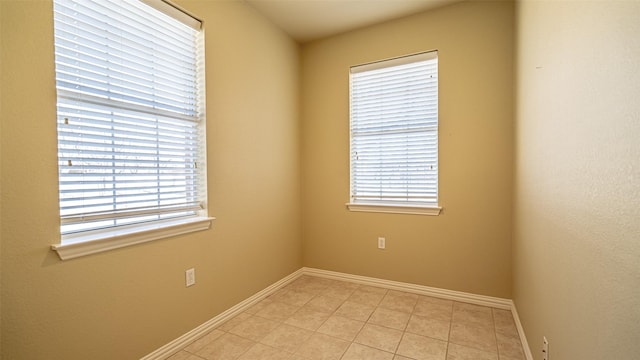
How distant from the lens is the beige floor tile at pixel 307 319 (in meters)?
2.26

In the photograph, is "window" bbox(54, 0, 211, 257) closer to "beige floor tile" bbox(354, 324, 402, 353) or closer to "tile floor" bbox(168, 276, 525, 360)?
"tile floor" bbox(168, 276, 525, 360)

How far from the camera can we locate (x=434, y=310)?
249 cm

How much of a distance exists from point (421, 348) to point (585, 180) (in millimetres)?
1495

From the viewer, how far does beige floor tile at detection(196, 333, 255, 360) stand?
73.6 inches

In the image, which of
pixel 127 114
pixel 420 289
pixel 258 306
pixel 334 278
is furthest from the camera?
pixel 334 278

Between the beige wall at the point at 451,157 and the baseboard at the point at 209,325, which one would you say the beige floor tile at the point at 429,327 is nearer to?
the beige wall at the point at 451,157

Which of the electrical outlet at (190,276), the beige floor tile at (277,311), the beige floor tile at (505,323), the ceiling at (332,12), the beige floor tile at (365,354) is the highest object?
the ceiling at (332,12)

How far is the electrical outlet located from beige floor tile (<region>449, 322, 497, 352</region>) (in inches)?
74.0

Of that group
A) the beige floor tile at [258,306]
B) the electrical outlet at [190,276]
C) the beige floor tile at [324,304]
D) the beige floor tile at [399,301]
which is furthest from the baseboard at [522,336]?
the electrical outlet at [190,276]

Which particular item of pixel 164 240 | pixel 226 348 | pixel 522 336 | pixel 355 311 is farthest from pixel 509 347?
pixel 164 240

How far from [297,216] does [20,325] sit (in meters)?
2.37

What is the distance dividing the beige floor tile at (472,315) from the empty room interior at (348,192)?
7cm

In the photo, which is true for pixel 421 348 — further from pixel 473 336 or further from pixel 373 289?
pixel 373 289

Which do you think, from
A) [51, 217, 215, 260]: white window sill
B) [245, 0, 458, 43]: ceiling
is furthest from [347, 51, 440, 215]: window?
[51, 217, 215, 260]: white window sill
